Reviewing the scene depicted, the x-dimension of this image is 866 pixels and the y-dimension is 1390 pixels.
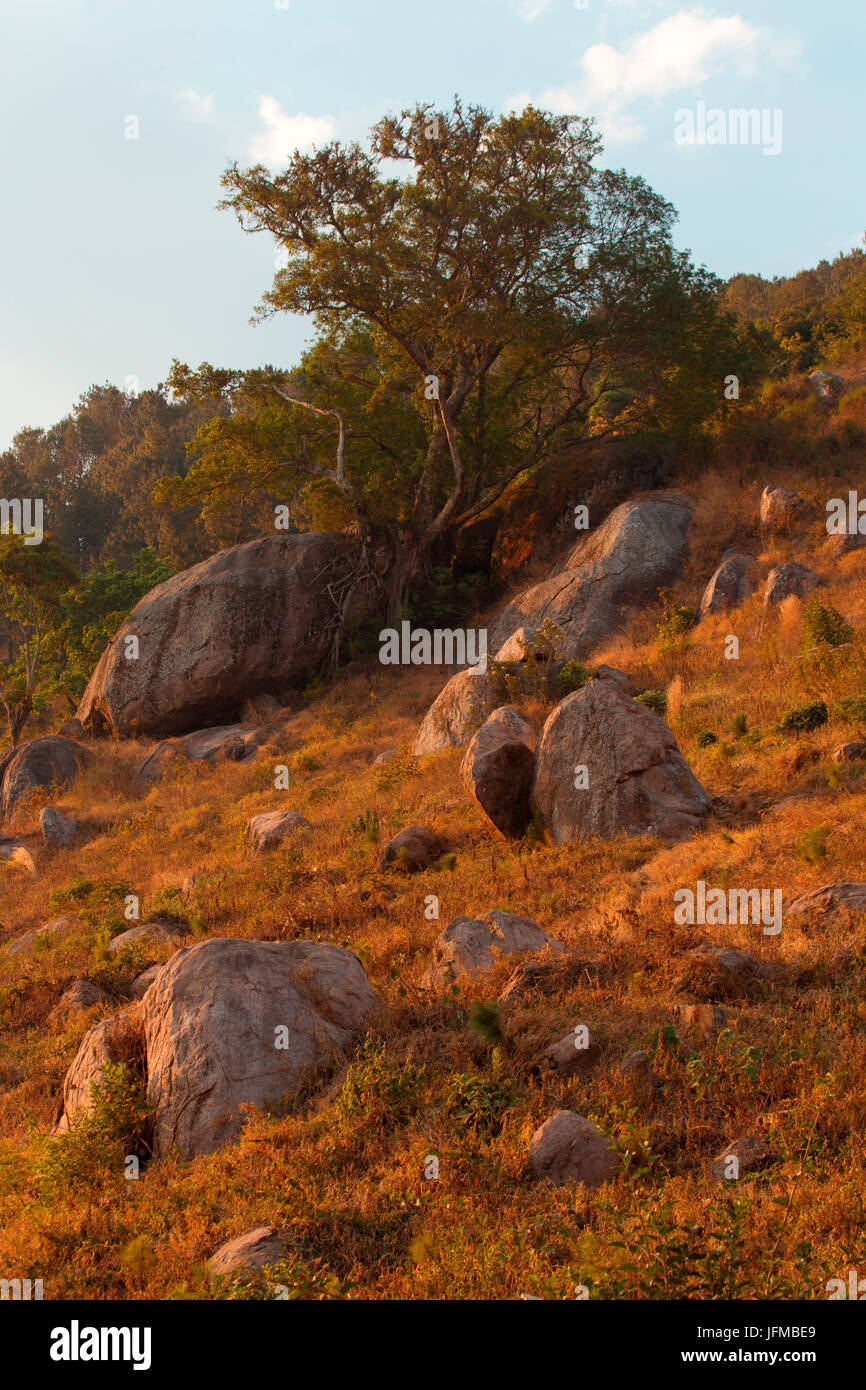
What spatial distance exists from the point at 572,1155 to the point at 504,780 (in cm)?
645

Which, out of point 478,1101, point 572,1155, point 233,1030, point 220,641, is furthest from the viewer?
point 220,641

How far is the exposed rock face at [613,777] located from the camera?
10.4m

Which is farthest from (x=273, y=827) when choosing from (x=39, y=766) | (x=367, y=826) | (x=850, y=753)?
(x=39, y=766)

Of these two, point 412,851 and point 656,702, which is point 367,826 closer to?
point 412,851

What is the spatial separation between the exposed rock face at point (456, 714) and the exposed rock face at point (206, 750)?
17.9 feet

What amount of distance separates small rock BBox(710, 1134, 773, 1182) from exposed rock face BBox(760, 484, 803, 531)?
52.0 ft

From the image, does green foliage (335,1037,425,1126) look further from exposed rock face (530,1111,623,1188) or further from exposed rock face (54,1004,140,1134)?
exposed rock face (54,1004,140,1134)

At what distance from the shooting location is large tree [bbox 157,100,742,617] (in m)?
21.9

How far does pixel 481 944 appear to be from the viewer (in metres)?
7.93

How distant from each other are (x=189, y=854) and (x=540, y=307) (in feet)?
53.1

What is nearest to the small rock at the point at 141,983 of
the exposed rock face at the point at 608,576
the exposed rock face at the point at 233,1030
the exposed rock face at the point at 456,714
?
the exposed rock face at the point at 233,1030

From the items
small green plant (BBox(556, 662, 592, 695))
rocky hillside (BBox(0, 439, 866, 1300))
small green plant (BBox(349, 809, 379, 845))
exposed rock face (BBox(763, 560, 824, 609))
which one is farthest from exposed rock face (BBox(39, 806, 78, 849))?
exposed rock face (BBox(763, 560, 824, 609))

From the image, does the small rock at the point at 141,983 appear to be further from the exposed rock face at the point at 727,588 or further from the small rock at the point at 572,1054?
the exposed rock face at the point at 727,588

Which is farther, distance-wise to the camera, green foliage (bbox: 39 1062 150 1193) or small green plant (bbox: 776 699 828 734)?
small green plant (bbox: 776 699 828 734)
